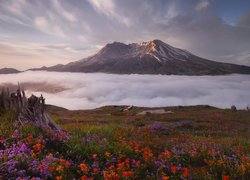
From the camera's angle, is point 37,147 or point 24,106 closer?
point 37,147

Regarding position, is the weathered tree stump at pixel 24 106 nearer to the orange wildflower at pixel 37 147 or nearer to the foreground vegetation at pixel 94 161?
the foreground vegetation at pixel 94 161

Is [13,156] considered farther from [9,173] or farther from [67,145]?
[67,145]

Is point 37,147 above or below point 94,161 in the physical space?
above

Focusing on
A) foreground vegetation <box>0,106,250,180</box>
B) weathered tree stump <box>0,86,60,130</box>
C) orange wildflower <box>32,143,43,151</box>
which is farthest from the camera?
weathered tree stump <box>0,86,60,130</box>

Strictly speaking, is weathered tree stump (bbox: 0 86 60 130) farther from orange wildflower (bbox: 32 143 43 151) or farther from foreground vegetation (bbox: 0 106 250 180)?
orange wildflower (bbox: 32 143 43 151)

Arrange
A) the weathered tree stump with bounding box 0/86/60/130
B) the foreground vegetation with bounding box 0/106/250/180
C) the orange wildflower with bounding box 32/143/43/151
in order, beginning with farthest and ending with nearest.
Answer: the weathered tree stump with bounding box 0/86/60/130
the orange wildflower with bounding box 32/143/43/151
the foreground vegetation with bounding box 0/106/250/180

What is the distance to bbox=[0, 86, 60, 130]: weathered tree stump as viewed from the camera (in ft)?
37.1

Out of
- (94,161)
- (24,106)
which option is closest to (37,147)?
(94,161)

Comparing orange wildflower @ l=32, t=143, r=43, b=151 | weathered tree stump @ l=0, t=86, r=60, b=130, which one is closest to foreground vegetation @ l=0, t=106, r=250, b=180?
orange wildflower @ l=32, t=143, r=43, b=151

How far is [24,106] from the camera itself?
11570 millimetres

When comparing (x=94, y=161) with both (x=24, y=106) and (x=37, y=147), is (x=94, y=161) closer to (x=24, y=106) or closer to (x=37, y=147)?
(x=37, y=147)

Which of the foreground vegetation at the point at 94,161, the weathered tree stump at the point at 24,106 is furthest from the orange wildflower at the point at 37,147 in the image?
the weathered tree stump at the point at 24,106

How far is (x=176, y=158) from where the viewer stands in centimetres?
767

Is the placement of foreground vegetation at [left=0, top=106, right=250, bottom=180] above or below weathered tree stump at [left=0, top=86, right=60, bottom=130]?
below
